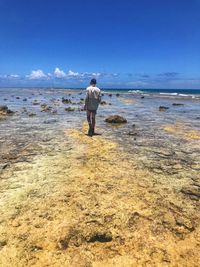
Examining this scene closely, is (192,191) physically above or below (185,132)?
above

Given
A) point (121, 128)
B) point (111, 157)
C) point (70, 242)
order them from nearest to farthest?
point (70, 242)
point (111, 157)
point (121, 128)

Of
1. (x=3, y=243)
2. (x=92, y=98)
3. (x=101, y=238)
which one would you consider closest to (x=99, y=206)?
(x=101, y=238)

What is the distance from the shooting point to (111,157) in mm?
9719

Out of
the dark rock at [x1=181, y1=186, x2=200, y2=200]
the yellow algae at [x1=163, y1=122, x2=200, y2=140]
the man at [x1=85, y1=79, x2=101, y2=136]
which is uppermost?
the man at [x1=85, y1=79, x2=101, y2=136]

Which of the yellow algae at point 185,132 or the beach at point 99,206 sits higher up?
the beach at point 99,206

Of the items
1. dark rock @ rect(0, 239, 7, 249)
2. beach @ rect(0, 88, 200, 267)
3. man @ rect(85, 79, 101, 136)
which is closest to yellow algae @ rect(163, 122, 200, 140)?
beach @ rect(0, 88, 200, 267)

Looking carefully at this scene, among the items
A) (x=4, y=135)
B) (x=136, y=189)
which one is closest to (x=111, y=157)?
(x=136, y=189)

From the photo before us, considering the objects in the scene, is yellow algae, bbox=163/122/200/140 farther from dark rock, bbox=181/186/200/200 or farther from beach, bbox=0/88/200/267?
dark rock, bbox=181/186/200/200

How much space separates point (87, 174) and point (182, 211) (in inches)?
113

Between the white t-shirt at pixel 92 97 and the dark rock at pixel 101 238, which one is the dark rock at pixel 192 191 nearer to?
the dark rock at pixel 101 238

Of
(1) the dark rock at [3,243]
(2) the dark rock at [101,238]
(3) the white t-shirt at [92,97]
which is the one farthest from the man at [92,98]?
(1) the dark rock at [3,243]

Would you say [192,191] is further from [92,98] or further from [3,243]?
[92,98]

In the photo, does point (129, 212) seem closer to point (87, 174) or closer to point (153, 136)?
point (87, 174)

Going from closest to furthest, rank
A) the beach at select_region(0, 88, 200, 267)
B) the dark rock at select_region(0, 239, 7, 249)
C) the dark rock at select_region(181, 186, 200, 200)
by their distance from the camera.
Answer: the beach at select_region(0, 88, 200, 267) → the dark rock at select_region(0, 239, 7, 249) → the dark rock at select_region(181, 186, 200, 200)
